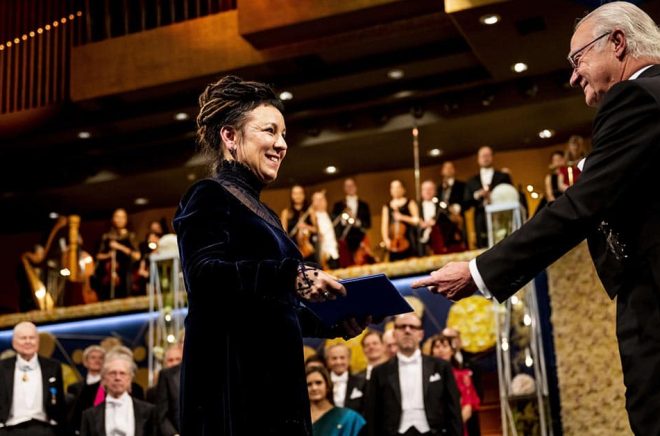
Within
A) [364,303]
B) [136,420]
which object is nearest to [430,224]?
[136,420]

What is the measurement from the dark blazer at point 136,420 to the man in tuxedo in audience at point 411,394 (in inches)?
57.3

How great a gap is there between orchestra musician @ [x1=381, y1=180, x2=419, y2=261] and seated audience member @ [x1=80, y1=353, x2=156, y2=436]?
4560 millimetres

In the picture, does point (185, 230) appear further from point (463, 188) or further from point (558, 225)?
point (463, 188)

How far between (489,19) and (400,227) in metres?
2.41

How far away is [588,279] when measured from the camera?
8.22 m

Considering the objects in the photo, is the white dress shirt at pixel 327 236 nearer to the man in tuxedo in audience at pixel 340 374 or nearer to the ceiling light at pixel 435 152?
the ceiling light at pixel 435 152

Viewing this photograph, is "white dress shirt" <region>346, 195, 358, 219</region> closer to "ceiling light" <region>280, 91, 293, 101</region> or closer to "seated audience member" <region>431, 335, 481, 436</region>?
"ceiling light" <region>280, 91, 293, 101</region>

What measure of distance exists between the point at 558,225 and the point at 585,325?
20.1ft

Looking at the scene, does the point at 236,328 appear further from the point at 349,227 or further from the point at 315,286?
the point at 349,227

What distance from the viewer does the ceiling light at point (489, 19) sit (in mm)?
10178

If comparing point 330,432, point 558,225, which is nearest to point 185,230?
point 558,225

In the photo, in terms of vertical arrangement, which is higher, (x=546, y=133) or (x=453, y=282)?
(x=546, y=133)

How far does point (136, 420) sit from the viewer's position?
21.8 ft

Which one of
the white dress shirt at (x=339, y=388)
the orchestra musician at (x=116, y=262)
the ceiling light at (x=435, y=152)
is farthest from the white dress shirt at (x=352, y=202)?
the white dress shirt at (x=339, y=388)
